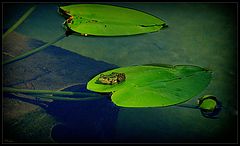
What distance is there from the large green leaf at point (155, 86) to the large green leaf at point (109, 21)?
25 cm

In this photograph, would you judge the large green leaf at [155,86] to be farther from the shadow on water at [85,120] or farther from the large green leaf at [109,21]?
the large green leaf at [109,21]

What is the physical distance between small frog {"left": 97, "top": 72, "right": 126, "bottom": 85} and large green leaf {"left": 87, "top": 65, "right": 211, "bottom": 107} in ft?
0.03

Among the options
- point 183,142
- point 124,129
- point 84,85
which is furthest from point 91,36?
point 183,142

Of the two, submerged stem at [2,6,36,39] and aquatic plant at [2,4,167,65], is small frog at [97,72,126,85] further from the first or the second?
submerged stem at [2,6,36,39]

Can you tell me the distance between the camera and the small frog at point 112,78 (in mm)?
1101

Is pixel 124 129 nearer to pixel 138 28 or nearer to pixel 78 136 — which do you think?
pixel 78 136

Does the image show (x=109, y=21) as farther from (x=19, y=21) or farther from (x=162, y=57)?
(x=19, y=21)

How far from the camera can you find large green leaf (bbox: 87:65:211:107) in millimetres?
1050

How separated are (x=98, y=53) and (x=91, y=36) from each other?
12 centimetres

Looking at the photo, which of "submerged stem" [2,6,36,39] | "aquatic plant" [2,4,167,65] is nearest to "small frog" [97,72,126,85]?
"aquatic plant" [2,4,167,65]

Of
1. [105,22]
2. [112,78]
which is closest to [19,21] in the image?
[105,22]

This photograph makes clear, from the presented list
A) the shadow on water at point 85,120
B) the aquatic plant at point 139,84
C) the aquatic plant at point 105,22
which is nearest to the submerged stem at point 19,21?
the aquatic plant at point 105,22

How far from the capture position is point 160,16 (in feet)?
5.11

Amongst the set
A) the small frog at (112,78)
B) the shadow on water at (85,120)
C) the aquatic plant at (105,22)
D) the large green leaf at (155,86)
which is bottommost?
the shadow on water at (85,120)
